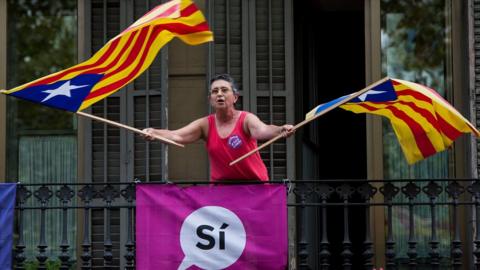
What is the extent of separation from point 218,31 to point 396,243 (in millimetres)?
2831

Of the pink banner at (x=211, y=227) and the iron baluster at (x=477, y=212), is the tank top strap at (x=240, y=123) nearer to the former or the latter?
the pink banner at (x=211, y=227)

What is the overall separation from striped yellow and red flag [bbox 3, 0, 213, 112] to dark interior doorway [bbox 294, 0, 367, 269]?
2.74 metres

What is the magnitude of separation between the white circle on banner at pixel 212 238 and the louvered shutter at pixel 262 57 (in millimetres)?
1909

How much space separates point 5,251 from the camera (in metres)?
13.8

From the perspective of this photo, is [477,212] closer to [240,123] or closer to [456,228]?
[456,228]

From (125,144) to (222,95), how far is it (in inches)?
92.1

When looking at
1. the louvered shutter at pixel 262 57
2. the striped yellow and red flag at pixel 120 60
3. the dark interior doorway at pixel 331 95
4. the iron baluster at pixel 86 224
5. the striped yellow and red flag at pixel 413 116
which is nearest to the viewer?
the striped yellow and red flag at pixel 120 60

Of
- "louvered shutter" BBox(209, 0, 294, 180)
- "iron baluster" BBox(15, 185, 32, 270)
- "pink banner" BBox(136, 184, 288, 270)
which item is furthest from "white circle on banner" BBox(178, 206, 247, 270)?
"louvered shutter" BBox(209, 0, 294, 180)

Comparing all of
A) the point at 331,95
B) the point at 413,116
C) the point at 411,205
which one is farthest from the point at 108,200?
the point at 331,95

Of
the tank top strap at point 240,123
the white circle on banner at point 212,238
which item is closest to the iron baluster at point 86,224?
the white circle on banner at point 212,238

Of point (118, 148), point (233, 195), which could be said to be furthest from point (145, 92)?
point (233, 195)

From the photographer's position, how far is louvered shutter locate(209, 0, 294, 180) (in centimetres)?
1540

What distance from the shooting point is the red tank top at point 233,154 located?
13273 millimetres

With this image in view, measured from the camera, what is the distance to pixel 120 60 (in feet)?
45.1
